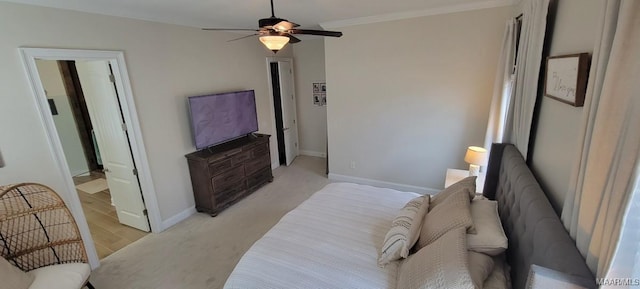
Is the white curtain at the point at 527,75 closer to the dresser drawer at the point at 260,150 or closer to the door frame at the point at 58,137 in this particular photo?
the dresser drawer at the point at 260,150

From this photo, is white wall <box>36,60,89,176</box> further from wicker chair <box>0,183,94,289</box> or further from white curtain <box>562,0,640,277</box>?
white curtain <box>562,0,640,277</box>

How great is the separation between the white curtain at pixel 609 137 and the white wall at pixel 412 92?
2.57 m

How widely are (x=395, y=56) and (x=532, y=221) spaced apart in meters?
2.92

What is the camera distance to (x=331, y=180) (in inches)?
188

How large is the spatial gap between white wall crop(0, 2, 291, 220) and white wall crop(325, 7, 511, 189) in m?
1.64

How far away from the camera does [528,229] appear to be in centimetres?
139

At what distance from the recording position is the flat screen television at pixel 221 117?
3.59 meters

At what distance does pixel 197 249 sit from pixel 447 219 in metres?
2.66

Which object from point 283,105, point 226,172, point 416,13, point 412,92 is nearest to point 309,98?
point 283,105

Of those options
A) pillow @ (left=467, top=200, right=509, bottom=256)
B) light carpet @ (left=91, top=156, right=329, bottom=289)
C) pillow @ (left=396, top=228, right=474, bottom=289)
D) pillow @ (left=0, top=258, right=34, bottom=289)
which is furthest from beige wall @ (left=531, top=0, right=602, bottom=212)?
pillow @ (left=0, top=258, right=34, bottom=289)

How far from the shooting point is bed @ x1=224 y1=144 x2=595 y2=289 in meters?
1.22

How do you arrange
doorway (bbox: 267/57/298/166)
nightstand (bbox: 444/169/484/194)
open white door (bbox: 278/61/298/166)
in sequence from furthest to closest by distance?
open white door (bbox: 278/61/298/166)
doorway (bbox: 267/57/298/166)
nightstand (bbox: 444/169/484/194)

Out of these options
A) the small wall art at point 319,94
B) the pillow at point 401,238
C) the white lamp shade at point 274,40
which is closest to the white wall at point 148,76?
the small wall art at point 319,94

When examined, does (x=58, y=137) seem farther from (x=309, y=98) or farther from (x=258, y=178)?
(x=309, y=98)
